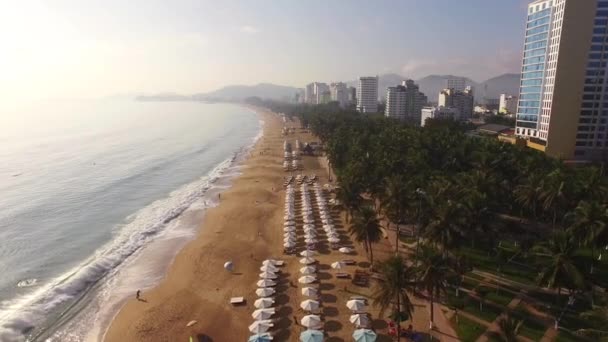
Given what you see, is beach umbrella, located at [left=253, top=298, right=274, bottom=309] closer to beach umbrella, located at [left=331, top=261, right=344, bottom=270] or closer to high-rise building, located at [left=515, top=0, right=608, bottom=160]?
beach umbrella, located at [left=331, top=261, right=344, bottom=270]

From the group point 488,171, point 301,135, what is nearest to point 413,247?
point 488,171

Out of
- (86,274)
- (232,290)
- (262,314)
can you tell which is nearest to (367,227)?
(262,314)

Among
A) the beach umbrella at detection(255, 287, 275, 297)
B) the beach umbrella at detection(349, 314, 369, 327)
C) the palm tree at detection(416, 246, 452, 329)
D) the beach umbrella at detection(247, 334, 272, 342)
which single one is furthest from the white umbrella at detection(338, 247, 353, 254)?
the beach umbrella at detection(247, 334, 272, 342)

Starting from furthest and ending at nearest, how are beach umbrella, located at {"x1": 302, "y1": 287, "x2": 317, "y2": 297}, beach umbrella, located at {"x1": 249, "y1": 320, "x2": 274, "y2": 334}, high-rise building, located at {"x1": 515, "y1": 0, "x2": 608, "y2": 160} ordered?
high-rise building, located at {"x1": 515, "y1": 0, "x2": 608, "y2": 160} → beach umbrella, located at {"x1": 302, "y1": 287, "x2": 317, "y2": 297} → beach umbrella, located at {"x1": 249, "y1": 320, "x2": 274, "y2": 334}

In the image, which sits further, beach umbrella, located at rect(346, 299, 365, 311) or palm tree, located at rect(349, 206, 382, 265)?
palm tree, located at rect(349, 206, 382, 265)

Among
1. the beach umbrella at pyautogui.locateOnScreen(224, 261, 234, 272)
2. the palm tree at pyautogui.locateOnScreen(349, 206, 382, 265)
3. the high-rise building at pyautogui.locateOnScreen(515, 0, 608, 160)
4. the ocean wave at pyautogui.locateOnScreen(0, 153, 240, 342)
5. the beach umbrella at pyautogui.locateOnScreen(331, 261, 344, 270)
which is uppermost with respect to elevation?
the high-rise building at pyautogui.locateOnScreen(515, 0, 608, 160)

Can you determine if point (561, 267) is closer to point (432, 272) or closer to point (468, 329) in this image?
point (468, 329)

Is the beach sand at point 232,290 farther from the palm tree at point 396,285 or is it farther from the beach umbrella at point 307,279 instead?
the palm tree at point 396,285
